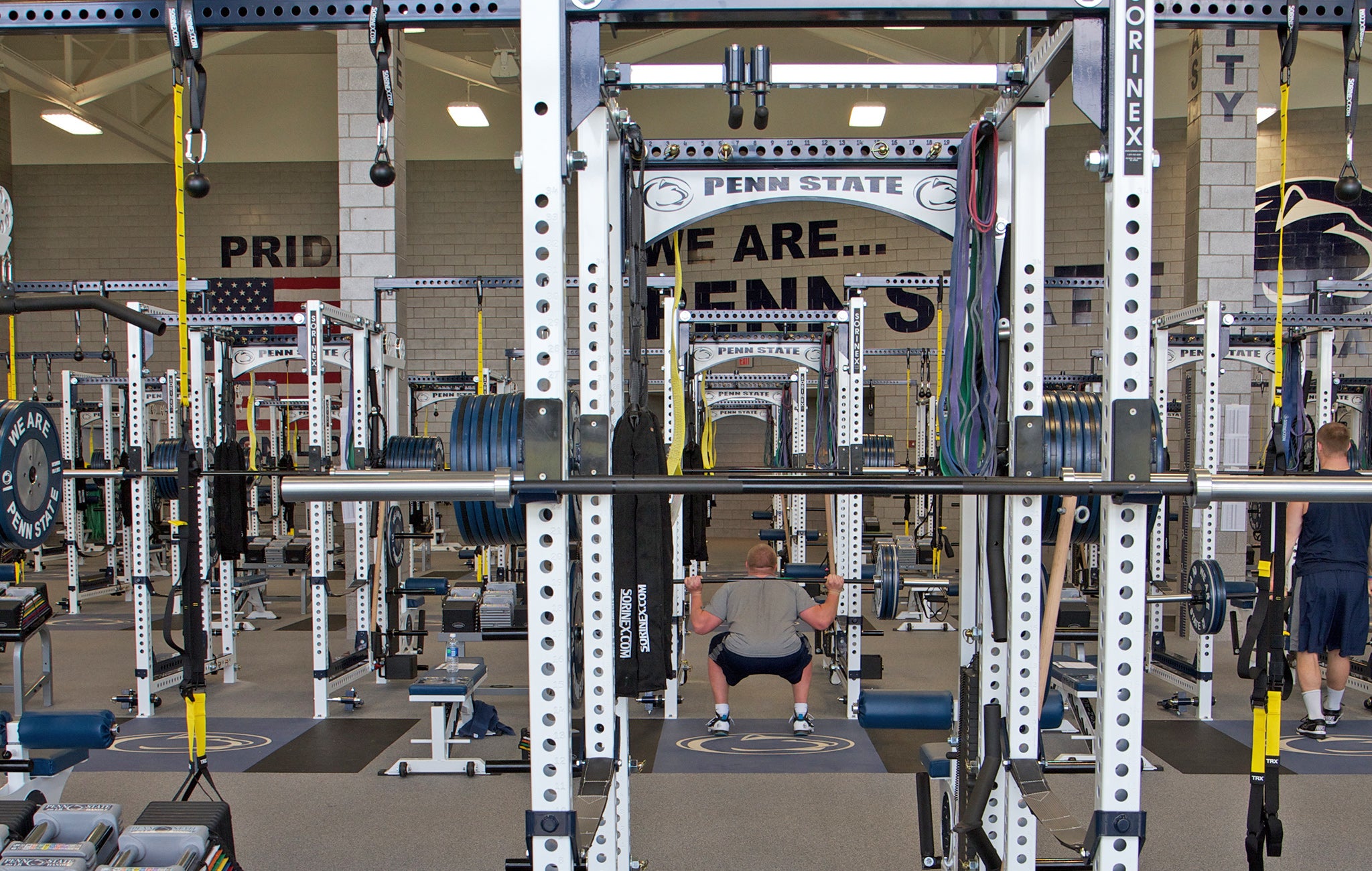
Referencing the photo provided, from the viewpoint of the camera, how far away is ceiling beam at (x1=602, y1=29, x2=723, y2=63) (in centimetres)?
1138

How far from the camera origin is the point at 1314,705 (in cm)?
485

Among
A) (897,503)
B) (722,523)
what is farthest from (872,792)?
(722,523)

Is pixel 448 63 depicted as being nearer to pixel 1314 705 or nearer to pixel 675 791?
pixel 675 791

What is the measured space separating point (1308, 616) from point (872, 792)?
8.85 ft

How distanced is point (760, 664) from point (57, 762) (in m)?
3.13

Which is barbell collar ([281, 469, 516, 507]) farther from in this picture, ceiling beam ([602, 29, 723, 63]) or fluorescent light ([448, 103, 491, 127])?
fluorescent light ([448, 103, 491, 127])

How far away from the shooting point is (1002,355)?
3160 mm

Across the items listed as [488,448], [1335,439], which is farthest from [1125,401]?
[1335,439]

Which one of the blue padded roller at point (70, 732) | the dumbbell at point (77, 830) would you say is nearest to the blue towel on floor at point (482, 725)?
the blue padded roller at point (70, 732)

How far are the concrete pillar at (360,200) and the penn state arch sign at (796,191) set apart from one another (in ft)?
16.0

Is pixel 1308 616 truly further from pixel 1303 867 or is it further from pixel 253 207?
pixel 253 207

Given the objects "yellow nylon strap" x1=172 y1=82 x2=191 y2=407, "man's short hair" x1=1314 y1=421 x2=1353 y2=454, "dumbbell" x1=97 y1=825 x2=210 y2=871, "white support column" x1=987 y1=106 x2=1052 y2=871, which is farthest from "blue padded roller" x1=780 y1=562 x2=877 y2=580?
"yellow nylon strap" x1=172 y1=82 x2=191 y2=407

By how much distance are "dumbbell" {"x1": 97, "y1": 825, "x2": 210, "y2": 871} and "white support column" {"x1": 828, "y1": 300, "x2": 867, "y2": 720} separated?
11.6 ft

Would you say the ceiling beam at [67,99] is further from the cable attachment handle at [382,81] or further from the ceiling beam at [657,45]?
the cable attachment handle at [382,81]
